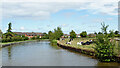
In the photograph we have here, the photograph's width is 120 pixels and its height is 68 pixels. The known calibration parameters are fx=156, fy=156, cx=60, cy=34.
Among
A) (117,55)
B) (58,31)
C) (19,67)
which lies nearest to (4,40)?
(58,31)

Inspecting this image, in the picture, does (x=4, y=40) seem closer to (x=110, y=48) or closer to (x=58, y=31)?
(x=58, y=31)

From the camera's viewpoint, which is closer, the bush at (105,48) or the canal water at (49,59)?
the bush at (105,48)

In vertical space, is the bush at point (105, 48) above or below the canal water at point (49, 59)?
above

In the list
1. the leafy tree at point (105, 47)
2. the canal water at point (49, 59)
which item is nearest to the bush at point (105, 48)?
the leafy tree at point (105, 47)

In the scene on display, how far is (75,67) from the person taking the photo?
14219mm

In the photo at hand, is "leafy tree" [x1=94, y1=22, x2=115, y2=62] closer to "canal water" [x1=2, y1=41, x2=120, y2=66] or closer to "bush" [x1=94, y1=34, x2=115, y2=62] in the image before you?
"bush" [x1=94, y1=34, x2=115, y2=62]

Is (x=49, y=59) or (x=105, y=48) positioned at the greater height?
(x=105, y=48)

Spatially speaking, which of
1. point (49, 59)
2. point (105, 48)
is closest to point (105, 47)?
point (105, 48)

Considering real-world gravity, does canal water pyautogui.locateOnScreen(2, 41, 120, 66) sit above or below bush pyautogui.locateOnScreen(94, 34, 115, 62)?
below

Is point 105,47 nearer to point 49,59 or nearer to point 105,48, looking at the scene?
point 105,48

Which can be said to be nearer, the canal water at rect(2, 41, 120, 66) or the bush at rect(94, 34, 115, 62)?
the bush at rect(94, 34, 115, 62)

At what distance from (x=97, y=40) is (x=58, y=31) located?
2480 inches

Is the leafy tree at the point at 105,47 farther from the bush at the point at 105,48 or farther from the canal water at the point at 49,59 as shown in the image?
the canal water at the point at 49,59

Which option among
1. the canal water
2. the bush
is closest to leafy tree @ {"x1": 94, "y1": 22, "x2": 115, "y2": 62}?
the bush
